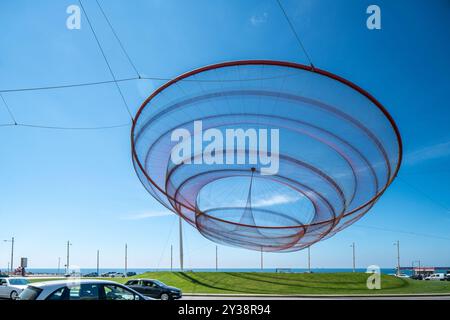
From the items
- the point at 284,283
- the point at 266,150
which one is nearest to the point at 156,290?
the point at 266,150

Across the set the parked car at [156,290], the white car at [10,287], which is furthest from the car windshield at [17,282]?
the parked car at [156,290]

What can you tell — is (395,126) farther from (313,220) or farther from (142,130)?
(313,220)

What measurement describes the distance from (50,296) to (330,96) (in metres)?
8.60

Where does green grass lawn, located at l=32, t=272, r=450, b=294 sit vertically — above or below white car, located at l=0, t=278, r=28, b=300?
below

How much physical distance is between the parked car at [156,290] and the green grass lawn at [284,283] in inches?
192

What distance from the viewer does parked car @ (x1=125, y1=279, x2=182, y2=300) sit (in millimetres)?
22531

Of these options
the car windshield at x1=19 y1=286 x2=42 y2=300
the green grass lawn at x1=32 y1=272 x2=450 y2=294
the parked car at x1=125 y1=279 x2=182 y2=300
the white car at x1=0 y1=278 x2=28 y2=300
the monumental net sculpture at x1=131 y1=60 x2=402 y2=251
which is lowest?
the green grass lawn at x1=32 y1=272 x2=450 y2=294

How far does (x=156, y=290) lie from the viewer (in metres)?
22.8

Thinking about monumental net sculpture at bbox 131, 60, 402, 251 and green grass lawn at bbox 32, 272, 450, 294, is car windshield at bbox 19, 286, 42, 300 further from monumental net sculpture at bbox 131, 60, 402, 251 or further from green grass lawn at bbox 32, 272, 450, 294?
green grass lawn at bbox 32, 272, 450, 294

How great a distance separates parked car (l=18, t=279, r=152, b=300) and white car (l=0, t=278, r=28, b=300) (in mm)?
14696

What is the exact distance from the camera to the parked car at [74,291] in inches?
306

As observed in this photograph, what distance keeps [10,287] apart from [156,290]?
25.1 feet

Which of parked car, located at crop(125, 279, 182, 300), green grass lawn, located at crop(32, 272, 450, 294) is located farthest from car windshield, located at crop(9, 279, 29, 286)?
green grass lawn, located at crop(32, 272, 450, 294)
